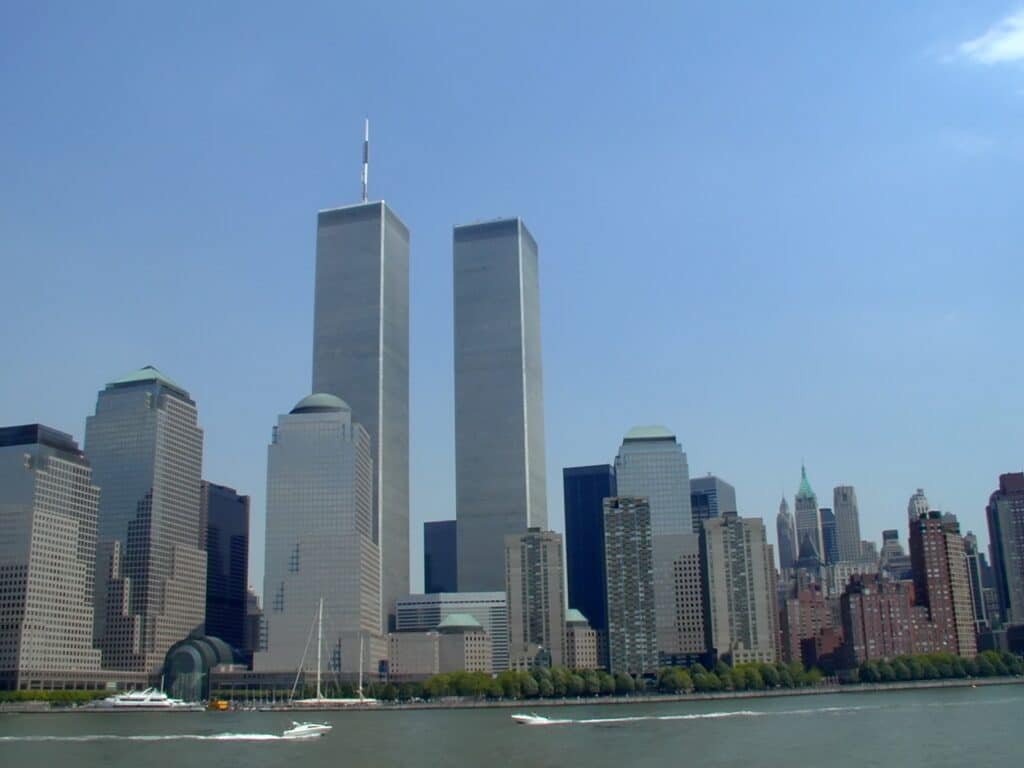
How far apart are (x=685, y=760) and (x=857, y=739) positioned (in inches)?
1066

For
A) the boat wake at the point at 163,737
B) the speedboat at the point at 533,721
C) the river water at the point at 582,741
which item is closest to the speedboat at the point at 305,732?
the boat wake at the point at 163,737

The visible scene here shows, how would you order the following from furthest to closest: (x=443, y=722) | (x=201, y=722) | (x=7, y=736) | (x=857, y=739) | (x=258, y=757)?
(x=201, y=722) < (x=443, y=722) < (x=7, y=736) < (x=857, y=739) < (x=258, y=757)

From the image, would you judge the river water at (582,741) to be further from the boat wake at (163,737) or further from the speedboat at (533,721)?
the speedboat at (533,721)

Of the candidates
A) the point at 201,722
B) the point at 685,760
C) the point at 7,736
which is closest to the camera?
the point at 685,760

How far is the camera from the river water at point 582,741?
11250cm

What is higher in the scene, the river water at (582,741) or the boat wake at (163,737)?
the boat wake at (163,737)

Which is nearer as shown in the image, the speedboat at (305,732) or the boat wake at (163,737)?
the speedboat at (305,732)

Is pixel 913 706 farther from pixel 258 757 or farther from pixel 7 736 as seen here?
pixel 7 736

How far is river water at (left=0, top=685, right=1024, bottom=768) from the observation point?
112 m

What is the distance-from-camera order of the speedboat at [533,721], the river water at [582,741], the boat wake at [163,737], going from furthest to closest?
the speedboat at [533,721], the boat wake at [163,737], the river water at [582,741]

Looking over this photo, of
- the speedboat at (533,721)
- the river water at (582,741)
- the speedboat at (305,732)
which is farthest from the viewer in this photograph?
the speedboat at (533,721)

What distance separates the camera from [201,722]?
188 meters

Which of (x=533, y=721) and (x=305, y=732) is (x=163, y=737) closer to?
(x=305, y=732)

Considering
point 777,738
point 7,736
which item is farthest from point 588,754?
point 7,736
